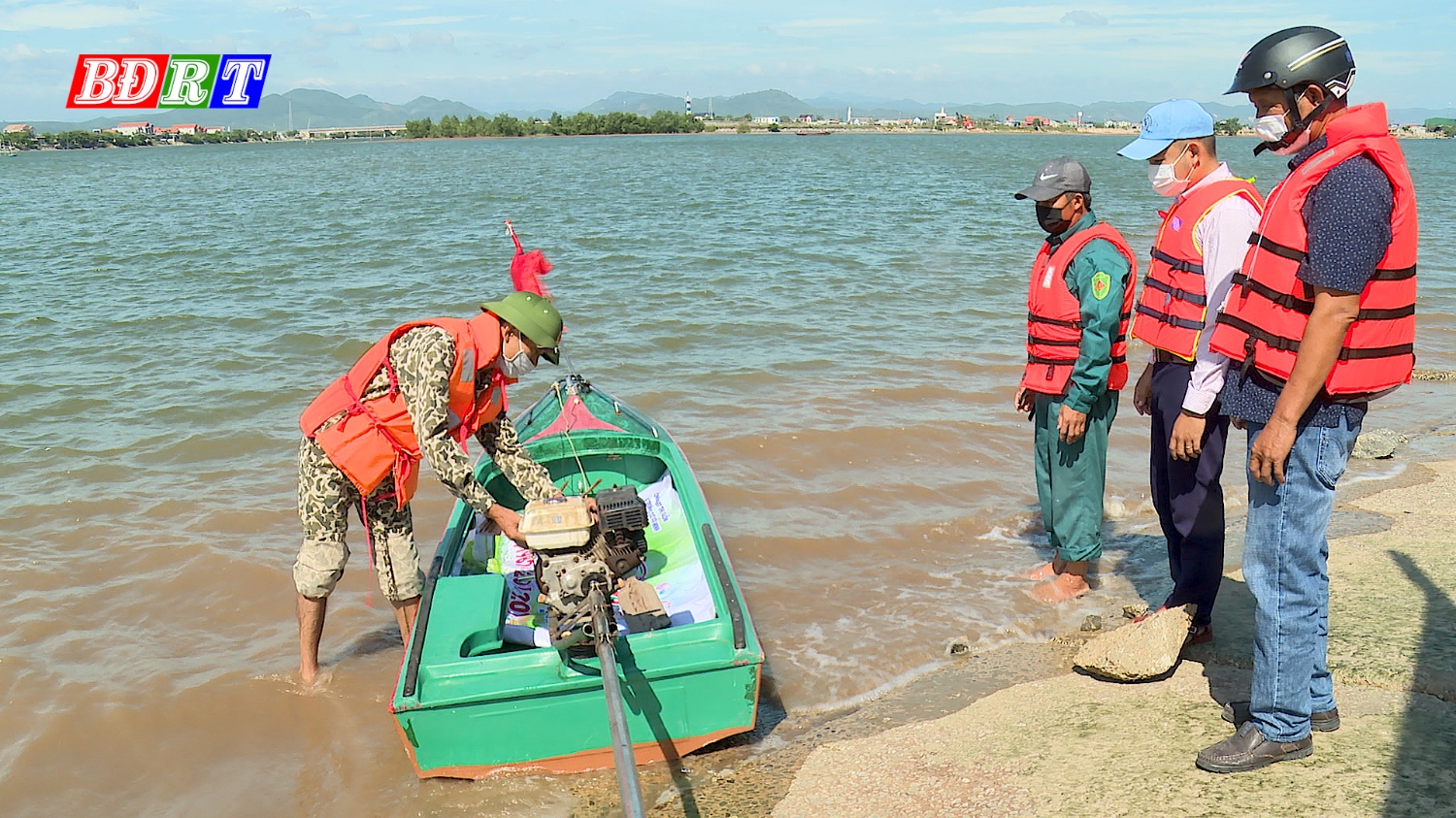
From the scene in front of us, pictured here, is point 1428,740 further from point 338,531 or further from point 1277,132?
point 338,531

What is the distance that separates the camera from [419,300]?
13.3 m

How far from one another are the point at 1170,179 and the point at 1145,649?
71.7 inches

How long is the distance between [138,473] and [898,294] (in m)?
9.46

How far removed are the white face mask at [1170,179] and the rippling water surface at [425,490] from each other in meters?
2.16

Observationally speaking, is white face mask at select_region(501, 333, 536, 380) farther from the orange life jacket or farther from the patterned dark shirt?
the patterned dark shirt

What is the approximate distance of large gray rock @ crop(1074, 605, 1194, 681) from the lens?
3.71 metres

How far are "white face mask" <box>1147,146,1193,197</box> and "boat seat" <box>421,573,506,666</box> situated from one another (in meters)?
3.04

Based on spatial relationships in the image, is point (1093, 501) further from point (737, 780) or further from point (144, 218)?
point (144, 218)

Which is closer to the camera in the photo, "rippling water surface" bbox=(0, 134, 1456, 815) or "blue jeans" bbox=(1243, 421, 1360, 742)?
"blue jeans" bbox=(1243, 421, 1360, 742)

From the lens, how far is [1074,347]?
176 inches

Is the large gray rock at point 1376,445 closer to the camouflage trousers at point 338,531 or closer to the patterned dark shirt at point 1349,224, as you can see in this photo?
the patterned dark shirt at point 1349,224

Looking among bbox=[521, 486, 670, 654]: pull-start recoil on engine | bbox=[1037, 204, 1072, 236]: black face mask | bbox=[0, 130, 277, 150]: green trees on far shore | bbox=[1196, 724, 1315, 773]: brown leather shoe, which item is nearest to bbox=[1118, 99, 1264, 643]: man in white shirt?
bbox=[1037, 204, 1072, 236]: black face mask

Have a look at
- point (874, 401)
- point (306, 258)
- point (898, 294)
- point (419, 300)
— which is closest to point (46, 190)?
point (306, 258)

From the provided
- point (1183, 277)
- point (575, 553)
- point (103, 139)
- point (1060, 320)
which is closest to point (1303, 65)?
point (1183, 277)
